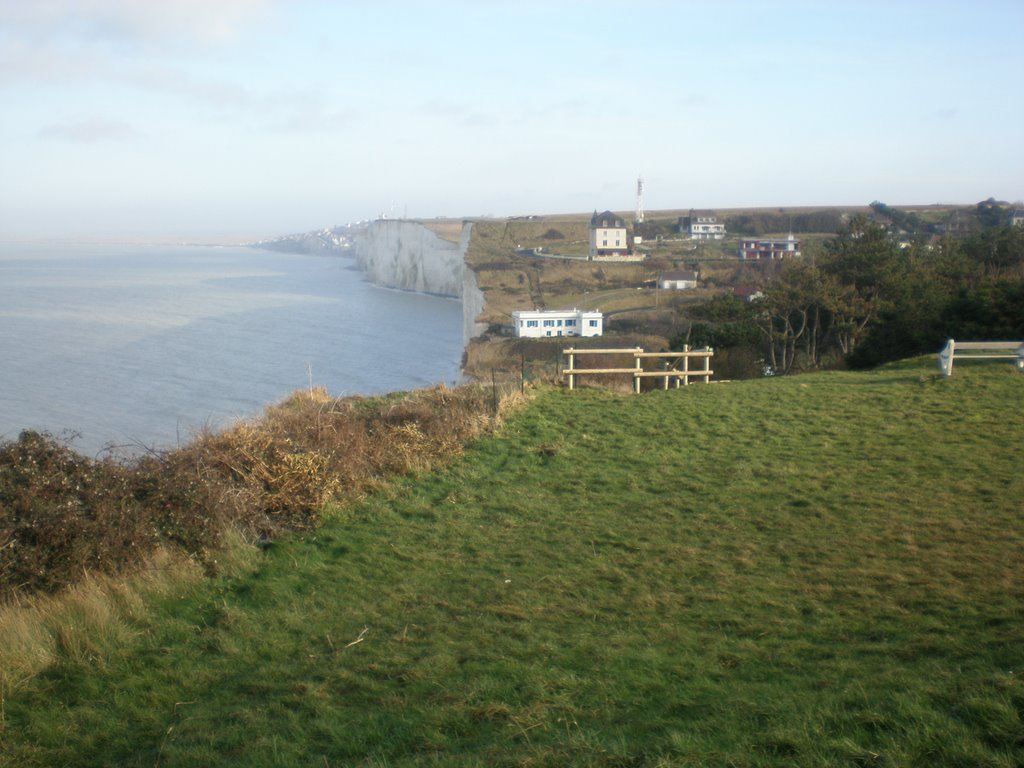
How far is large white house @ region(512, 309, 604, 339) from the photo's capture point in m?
39.2

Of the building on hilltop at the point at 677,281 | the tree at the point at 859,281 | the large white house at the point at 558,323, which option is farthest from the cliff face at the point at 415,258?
the tree at the point at 859,281

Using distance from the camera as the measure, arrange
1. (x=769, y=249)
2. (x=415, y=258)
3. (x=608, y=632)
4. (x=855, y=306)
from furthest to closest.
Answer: (x=415, y=258), (x=769, y=249), (x=855, y=306), (x=608, y=632)

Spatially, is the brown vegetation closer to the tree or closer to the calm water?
the calm water

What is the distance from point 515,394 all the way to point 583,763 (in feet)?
29.3

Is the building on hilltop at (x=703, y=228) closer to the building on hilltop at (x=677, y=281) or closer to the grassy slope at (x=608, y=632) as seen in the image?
the building on hilltop at (x=677, y=281)

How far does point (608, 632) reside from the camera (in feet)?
15.9

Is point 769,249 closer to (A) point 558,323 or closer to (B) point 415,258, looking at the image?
(A) point 558,323

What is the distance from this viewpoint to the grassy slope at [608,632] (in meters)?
3.50

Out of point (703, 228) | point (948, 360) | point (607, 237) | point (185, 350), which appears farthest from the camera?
point (703, 228)

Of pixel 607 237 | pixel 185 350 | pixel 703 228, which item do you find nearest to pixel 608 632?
pixel 185 350

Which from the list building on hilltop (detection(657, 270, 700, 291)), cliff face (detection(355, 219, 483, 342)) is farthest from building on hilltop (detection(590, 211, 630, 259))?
building on hilltop (detection(657, 270, 700, 291))

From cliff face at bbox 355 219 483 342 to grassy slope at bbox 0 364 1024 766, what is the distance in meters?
68.1

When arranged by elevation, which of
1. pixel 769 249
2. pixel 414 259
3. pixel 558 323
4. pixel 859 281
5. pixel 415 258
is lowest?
pixel 558 323

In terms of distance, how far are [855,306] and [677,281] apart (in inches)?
934
